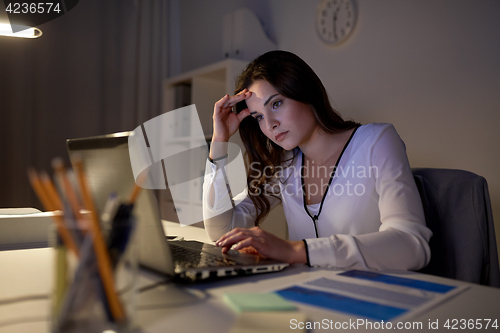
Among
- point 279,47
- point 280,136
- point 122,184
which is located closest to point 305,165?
point 280,136

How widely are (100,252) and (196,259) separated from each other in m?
0.39

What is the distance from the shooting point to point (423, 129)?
72.3 inches

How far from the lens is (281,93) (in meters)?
1.33

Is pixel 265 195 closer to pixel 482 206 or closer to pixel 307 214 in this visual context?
pixel 307 214

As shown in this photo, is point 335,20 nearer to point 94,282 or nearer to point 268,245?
point 268,245

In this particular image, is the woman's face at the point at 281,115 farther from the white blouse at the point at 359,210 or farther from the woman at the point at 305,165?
the white blouse at the point at 359,210

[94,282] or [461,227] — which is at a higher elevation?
[94,282]

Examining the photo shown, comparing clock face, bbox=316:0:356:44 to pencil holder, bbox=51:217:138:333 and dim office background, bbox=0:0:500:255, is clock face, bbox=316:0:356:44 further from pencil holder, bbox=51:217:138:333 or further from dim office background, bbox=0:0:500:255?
pencil holder, bbox=51:217:138:333

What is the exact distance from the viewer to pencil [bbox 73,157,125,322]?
39cm

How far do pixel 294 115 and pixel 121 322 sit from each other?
1033 millimetres

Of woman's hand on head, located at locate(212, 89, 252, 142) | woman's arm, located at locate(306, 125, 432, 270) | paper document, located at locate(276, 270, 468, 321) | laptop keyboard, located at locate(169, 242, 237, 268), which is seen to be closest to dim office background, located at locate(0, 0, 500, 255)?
woman's arm, located at locate(306, 125, 432, 270)

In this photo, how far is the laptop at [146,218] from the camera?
1.84ft

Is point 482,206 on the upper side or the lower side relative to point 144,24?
lower

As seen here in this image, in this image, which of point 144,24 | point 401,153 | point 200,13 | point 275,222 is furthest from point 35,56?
point 401,153
